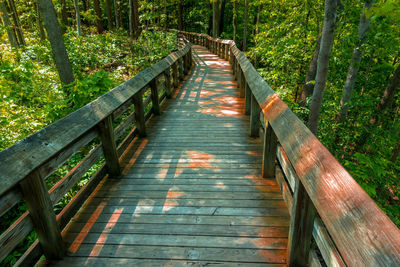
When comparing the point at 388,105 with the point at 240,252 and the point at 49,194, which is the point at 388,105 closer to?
the point at 240,252

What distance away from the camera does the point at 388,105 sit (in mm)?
10141

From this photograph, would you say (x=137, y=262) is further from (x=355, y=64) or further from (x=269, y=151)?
(x=355, y=64)

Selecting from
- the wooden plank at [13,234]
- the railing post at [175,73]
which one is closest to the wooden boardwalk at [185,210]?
the wooden plank at [13,234]

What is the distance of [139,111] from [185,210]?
2428 millimetres

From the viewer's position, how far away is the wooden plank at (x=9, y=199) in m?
1.78

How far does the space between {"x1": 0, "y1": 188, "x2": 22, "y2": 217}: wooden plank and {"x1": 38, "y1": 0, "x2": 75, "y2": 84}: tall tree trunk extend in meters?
7.00

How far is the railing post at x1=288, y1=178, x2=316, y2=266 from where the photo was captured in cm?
195

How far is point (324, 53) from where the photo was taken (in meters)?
4.86

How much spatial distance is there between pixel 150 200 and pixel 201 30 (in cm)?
3903

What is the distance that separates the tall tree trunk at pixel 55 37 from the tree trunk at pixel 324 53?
708cm

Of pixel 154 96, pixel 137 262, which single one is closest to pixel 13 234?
pixel 137 262

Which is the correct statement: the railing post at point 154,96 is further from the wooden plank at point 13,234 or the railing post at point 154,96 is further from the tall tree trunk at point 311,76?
the tall tree trunk at point 311,76

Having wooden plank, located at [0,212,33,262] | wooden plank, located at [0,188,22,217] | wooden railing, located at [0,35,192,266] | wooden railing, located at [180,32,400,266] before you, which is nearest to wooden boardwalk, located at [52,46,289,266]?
wooden railing, located at [0,35,192,266]

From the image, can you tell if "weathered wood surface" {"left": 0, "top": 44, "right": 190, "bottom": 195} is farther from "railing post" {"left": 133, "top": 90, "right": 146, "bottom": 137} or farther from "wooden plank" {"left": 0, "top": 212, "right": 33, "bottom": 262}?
"railing post" {"left": 133, "top": 90, "right": 146, "bottom": 137}
